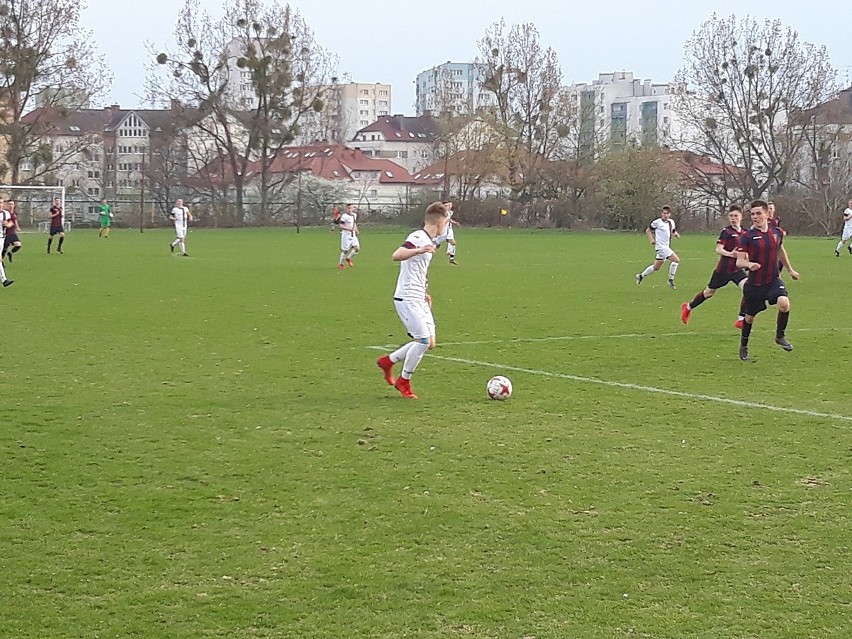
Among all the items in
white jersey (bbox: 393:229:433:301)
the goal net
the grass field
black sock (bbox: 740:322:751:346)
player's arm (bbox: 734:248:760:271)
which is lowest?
the grass field

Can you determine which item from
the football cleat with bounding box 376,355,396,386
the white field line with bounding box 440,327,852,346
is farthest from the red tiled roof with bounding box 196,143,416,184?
the football cleat with bounding box 376,355,396,386

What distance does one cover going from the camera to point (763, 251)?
42.0 ft

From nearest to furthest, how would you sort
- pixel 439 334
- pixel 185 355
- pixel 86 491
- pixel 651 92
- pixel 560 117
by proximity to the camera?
pixel 86 491
pixel 185 355
pixel 439 334
pixel 560 117
pixel 651 92

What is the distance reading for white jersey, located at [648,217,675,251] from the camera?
938 inches

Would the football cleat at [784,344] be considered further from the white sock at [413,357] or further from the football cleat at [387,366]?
the football cleat at [387,366]

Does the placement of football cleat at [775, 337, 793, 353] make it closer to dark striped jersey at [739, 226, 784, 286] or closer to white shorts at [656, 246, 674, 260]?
dark striped jersey at [739, 226, 784, 286]

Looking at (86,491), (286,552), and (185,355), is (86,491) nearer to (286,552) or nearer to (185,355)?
(286,552)

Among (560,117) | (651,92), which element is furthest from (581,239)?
(651,92)

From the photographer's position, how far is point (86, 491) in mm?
6965

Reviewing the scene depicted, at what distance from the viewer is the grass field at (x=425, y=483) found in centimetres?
504

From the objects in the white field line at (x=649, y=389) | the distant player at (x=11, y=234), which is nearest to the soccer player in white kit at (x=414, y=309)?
the white field line at (x=649, y=389)

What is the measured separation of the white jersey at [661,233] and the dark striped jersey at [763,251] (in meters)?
10.8

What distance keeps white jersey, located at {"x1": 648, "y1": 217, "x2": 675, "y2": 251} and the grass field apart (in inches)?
313

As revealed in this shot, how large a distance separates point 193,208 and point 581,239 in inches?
1007
